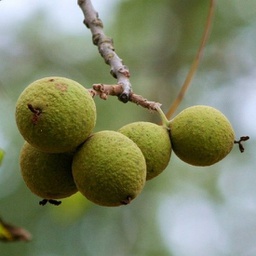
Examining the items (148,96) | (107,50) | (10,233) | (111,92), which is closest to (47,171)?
(111,92)

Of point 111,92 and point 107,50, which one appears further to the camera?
point 107,50

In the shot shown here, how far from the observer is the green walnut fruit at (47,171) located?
1.80 metres

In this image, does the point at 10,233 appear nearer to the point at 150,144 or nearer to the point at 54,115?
the point at 54,115

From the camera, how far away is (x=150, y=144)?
1.90 m

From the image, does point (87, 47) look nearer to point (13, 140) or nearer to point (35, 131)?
point (13, 140)

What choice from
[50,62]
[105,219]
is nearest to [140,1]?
[50,62]

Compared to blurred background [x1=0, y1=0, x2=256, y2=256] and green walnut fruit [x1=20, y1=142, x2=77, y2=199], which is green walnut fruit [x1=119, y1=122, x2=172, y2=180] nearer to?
green walnut fruit [x1=20, y1=142, x2=77, y2=199]

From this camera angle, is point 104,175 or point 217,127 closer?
point 104,175

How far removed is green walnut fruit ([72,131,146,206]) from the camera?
67.4 inches

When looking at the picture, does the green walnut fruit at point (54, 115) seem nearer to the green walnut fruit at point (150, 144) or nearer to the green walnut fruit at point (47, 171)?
the green walnut fruit at point (47, 171)

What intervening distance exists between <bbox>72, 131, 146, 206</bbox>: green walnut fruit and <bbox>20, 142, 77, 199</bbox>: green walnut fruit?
0.08 m

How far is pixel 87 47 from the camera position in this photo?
5316mm

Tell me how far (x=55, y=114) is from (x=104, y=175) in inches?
8.0

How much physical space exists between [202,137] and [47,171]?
478 millimetres
